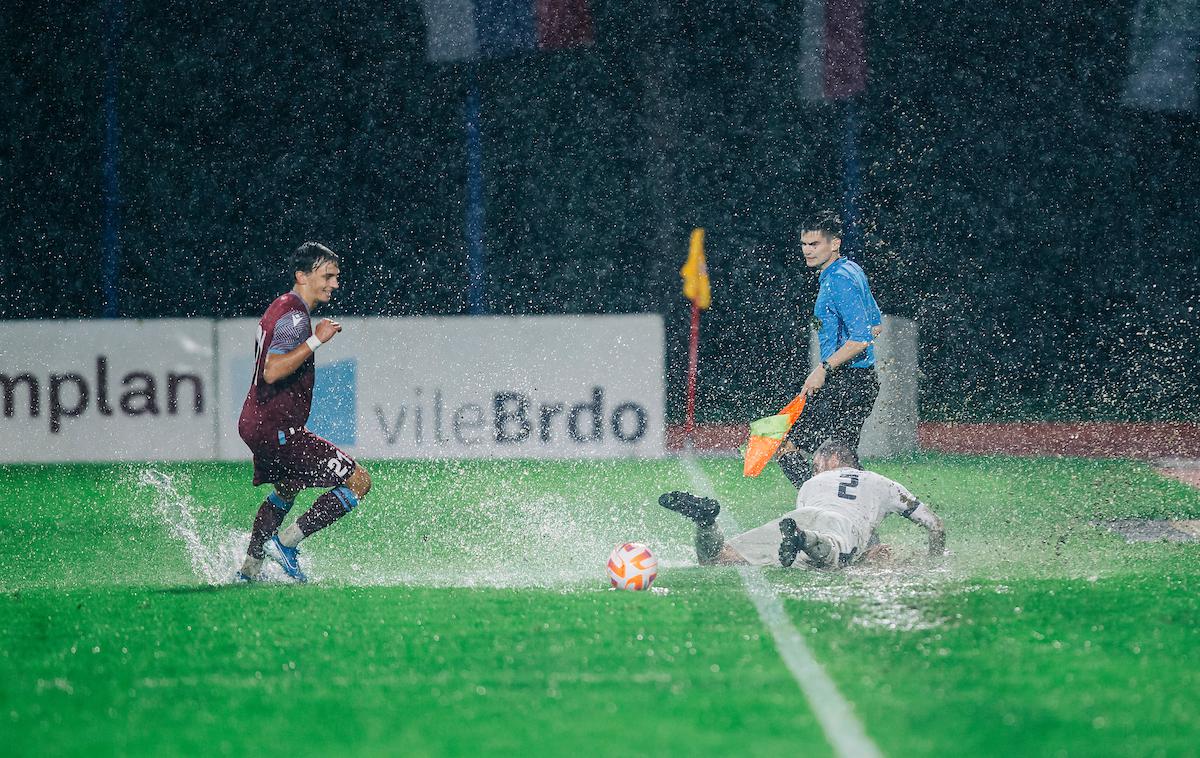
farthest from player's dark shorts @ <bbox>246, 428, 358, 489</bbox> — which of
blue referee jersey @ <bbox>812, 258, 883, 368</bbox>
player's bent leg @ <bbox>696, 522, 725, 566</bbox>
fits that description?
blue referee jersey @ <bbox>812, 258, 883, 368</bbox>

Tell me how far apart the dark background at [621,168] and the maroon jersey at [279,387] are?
13.6m

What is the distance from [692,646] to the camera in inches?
192

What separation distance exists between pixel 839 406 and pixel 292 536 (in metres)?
2.89

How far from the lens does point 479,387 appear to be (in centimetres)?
1312

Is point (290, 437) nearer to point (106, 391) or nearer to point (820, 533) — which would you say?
point (820, 533)

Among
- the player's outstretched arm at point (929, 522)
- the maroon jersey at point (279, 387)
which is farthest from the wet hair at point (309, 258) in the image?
the player's outstretched arm at point (929, 522)

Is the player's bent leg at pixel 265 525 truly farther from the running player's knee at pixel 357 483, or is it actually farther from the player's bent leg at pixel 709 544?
the player's bent leg at pixel 709 544

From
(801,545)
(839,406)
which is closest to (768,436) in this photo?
(839,406)

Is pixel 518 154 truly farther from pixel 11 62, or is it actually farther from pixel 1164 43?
pixel 1164 43

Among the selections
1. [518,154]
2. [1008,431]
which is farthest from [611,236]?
[1008,431]

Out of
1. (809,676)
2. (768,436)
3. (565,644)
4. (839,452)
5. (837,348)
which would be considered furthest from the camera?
(768,436)

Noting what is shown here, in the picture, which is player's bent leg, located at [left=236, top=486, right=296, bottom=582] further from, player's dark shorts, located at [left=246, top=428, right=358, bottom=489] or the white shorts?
the white shorts

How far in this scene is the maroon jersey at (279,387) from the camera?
633 cm

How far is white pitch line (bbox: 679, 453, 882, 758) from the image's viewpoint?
12.0 feet
